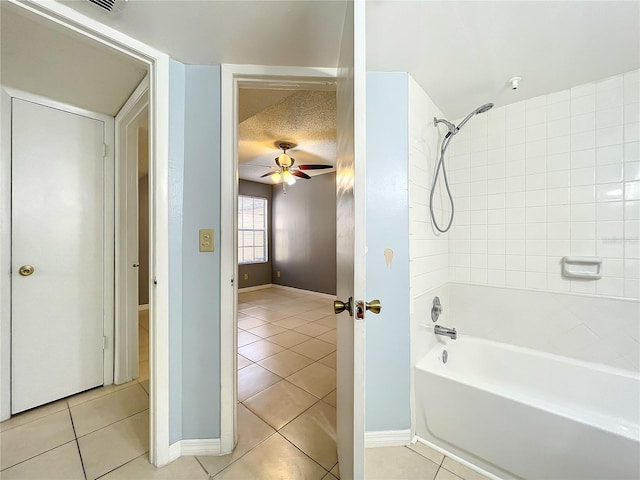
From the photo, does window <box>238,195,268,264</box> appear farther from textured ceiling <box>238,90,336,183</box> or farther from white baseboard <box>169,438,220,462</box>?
white baseboard <box>169,438,220,462</box>

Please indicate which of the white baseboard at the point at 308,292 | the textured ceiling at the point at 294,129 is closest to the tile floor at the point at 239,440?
the textured ceiling at the point at 294,129

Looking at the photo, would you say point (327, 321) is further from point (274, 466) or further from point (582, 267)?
point (582, 267)

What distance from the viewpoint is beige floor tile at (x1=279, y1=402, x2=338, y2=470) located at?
50.7 inches

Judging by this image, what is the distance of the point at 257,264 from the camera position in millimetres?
5441

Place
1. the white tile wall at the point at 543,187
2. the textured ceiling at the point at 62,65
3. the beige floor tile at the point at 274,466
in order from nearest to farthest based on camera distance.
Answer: the textured ceiling at the point at 62,65
the beige floor tile at the point at 274,466
the white tile wall at the point at 543,187

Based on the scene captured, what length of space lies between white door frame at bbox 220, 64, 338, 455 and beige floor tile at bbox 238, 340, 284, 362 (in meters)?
1.05

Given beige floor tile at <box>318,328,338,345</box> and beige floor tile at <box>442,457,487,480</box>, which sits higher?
beige floor tile at <box>318,328,338,345</box>

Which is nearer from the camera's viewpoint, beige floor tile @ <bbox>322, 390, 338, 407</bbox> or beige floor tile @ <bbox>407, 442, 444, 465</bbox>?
beige floor tile @ <bbox>407, 442, 444, 465</bbox>

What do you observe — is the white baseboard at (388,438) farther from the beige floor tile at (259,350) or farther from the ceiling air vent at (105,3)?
the ceiling air vent at (105,3)

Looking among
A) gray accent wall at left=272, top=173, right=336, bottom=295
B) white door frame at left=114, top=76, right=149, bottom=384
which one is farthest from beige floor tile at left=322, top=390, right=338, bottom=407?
gray accent wall at left=272, top=173, right=336, bottom=295

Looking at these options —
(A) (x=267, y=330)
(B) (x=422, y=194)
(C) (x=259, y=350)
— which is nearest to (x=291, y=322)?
(A) (x=267, y=330)

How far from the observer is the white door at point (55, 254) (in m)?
1.54

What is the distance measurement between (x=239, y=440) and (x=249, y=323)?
1.98m

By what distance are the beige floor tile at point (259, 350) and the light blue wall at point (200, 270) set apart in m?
1.05
